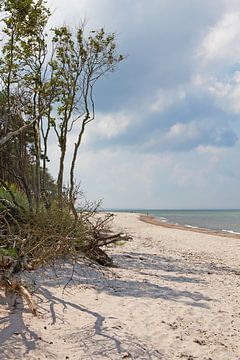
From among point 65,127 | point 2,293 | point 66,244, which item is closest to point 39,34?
point 65,127

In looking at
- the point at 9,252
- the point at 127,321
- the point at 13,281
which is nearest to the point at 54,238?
the point at 9,252

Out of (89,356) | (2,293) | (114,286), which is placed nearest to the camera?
(89,356)

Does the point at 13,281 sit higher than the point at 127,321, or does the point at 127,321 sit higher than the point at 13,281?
the point at 13,281

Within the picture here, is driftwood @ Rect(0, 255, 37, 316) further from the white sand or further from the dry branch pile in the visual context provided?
the white sand

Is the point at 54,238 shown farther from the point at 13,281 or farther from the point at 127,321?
the point at 127,321

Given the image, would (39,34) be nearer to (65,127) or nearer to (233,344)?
(65,127)

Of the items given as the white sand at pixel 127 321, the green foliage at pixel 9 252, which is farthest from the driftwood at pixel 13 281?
the green foliage at pixel 9 252

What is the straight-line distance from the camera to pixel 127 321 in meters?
6.20

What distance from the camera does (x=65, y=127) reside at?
50.6 feet

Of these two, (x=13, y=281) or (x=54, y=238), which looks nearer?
(x=13, y=281)

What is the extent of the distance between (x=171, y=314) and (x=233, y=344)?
4.09 ft

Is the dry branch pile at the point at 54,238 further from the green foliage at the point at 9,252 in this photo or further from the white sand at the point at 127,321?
the white sand at the point at 127,321

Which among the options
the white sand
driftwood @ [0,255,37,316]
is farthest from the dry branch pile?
the white sand

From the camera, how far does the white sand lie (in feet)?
16.9
